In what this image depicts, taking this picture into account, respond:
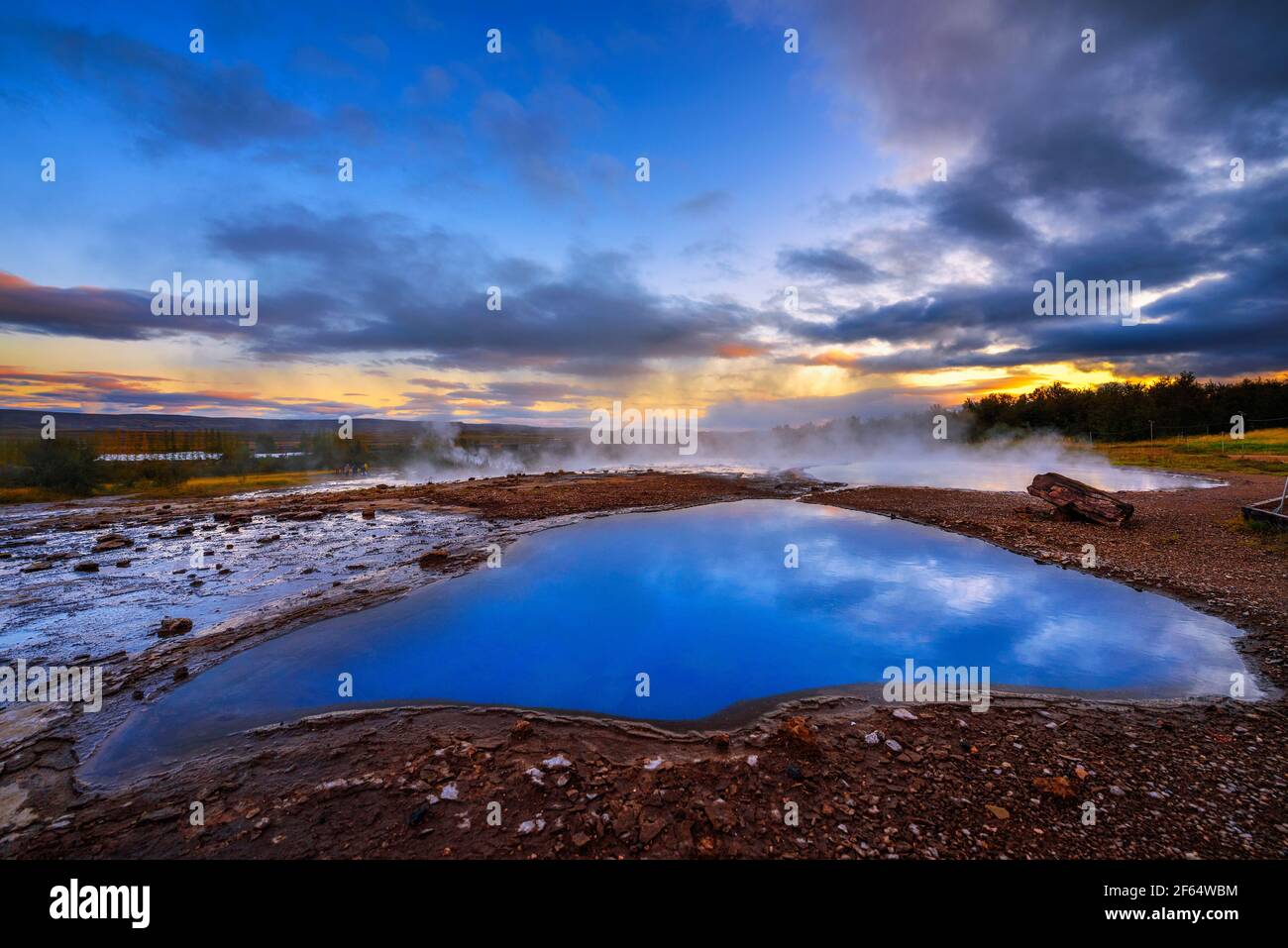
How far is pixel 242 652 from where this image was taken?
7.87m

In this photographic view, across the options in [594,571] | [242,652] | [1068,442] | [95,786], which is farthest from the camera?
[1068,442]

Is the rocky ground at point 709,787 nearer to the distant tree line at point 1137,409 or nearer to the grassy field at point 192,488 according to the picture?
the grassy field at point 192,488

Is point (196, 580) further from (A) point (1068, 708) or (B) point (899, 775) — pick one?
(A) point (1068, 708)

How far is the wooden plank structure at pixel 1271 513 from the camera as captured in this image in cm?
1292

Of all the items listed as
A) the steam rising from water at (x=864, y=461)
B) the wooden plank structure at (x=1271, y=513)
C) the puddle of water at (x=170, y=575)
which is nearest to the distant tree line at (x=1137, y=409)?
the steam rising from water at (x=864, y=461)

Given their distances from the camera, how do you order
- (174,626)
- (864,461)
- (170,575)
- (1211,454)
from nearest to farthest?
(174,626) → (170,575) → (1211,454) → (864,461)

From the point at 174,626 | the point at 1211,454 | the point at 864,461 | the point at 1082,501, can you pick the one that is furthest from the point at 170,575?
the point at 1211,454

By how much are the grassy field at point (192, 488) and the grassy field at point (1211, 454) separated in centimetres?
6953

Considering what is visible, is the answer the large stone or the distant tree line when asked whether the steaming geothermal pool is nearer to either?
the large stone

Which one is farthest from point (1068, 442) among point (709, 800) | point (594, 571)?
point (709, 800)

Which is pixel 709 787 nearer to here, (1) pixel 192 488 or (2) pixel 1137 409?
(1) pixel 192 488

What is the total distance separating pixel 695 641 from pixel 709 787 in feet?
15.0

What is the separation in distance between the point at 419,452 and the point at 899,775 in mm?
68690

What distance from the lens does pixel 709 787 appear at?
4383mm
